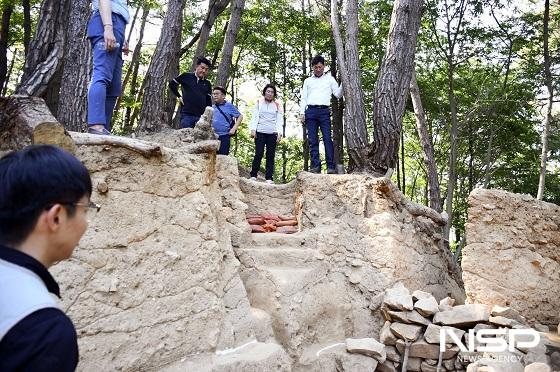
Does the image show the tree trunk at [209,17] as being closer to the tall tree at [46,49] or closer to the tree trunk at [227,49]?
the tree trunk at [227,49]

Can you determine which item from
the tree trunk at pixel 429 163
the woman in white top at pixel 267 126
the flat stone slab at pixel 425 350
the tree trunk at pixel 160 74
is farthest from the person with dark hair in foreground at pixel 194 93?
the tree trunk at pixel 429 163

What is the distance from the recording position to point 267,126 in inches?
267

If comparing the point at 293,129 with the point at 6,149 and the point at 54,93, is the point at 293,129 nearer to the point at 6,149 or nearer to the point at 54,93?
the point at 54,93

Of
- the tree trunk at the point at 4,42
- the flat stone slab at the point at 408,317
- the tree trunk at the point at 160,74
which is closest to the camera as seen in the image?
the flat stone slab at the point at 408,317

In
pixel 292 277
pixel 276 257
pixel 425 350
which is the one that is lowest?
pixel 425 350

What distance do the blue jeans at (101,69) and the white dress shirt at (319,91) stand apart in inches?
116

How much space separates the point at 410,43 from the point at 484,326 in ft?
12.5

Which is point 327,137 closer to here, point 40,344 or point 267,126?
point 267,126

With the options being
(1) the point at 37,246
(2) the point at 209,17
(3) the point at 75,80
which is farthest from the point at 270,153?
(1) the point at 37,246

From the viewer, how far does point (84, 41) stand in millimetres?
5273

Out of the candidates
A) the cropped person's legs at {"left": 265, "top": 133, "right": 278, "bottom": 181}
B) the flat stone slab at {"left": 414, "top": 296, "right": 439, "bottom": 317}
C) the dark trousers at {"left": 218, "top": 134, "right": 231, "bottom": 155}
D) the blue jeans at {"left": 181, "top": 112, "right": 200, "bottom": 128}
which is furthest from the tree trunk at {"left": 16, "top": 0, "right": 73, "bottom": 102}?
the flat stone slab at {"left": 414, "top": 296, "right": 439, "bottom": 317}

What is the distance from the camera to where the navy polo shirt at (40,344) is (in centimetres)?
103

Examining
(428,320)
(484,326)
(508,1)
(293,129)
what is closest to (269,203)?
(428,320)

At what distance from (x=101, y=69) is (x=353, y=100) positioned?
12.4ft
